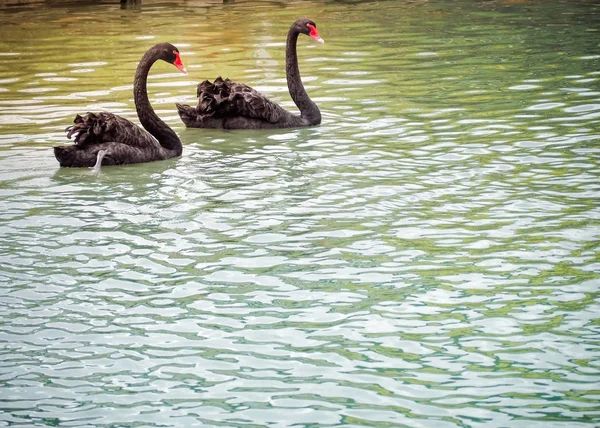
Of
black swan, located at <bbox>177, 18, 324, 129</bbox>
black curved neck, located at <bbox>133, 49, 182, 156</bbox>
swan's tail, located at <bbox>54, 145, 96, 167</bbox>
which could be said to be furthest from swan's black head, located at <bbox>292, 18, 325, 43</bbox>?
swan's tail, located at <bbox>54, 145, 96, 167</bbox>

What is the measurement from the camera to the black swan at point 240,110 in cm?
1098

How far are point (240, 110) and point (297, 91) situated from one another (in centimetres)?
67

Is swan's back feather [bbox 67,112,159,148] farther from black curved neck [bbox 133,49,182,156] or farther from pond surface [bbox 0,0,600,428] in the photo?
pond surface [bbox 0,0,600,428]

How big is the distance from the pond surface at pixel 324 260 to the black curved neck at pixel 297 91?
0.58ft

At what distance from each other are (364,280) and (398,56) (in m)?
8.79

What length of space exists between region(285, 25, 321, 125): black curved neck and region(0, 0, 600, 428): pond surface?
177mm

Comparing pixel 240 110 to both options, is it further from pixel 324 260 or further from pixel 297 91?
pixel 324 260

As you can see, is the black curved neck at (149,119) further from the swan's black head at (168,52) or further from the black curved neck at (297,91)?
the black curved neck at (297,91)

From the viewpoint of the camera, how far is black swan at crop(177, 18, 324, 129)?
11.0m

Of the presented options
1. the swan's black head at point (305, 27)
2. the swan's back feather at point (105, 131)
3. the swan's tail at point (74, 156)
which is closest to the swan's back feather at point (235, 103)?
the swan's black head at point (305, 27)

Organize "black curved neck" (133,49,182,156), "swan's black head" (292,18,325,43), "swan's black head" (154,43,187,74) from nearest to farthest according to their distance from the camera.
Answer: "black curved neck" (133,49,182,156) < "swan's black head" (154,43,187,74) < "swan's black head" (292,18,325,43)

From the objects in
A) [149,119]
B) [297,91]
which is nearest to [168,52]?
[149,119]

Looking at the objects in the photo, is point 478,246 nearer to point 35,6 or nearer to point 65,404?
point 65,404

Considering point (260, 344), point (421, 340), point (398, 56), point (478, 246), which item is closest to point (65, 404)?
point (260, 344)
